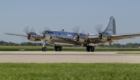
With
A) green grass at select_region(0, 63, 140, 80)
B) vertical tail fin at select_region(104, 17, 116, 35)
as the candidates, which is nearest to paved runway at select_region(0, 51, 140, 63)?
green grass at select_region(0, 63, 140, 80)

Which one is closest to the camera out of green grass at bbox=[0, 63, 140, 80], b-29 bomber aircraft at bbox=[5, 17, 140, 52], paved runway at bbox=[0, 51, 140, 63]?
green grass at bbox=[0, 63, 140, 80]

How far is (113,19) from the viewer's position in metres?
64.9

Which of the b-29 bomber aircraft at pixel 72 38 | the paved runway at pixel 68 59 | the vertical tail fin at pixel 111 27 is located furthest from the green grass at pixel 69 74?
the vertical tail fin at pixel 111 27

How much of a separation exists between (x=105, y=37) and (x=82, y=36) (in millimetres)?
6407

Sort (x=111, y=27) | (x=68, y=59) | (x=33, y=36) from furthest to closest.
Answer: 1. (x=111, y=27)
2. (x=33, y=36)
3. (x=68, y=59)

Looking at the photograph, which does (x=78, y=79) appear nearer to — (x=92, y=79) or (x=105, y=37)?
(x=92, y=79)

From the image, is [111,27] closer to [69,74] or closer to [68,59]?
[68,59]

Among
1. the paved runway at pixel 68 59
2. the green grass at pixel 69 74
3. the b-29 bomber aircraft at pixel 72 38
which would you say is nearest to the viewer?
the green grass at pixel 69 74

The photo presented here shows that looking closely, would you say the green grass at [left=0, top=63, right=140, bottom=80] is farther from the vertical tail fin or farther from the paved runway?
the vertical tail fin

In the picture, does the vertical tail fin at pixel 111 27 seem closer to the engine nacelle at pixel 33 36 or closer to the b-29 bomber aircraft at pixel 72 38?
the b-29 bomber aircraft at pixel 72 38

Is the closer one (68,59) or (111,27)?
(68,59)

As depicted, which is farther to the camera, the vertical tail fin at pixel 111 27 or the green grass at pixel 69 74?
the vertical tail fin at pixel 111 27

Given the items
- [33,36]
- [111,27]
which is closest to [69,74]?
[33,36]

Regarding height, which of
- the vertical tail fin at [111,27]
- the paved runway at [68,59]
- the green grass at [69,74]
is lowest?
the paved runway at [68,59]
